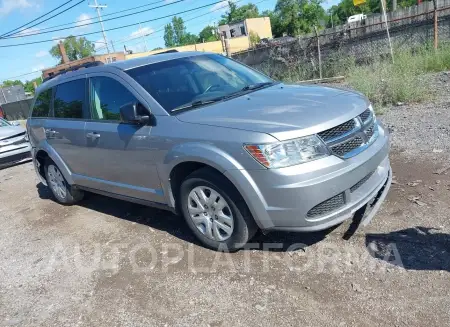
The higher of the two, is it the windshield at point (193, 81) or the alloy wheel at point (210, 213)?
the windshield at point (193, 81)

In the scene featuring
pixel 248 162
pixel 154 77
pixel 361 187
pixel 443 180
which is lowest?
pixel 443 180

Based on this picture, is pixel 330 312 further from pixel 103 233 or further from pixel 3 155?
pixel 3 155

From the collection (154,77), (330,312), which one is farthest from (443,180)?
(154,77)

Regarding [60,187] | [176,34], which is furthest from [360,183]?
[176,34]

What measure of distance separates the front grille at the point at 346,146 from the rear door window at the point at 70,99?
305 centimetres

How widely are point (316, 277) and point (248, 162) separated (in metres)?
1.05

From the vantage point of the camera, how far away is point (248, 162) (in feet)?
10.5

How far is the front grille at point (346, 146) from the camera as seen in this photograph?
127 inches

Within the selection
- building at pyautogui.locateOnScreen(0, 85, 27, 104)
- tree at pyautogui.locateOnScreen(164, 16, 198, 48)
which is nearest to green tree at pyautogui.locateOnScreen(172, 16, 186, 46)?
tree at pyautogui.locateOnScreen(164, 16, 198, 48)

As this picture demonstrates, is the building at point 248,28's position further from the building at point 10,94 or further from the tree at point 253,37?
the building at point 10,94

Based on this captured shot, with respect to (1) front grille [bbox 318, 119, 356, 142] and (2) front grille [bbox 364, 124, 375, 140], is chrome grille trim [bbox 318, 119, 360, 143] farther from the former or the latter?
(2) front grille [bbox 364, 124, 375, 140]

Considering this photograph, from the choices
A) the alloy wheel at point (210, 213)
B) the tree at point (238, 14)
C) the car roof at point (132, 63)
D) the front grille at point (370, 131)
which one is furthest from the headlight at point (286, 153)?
the tree at point (238, 14)

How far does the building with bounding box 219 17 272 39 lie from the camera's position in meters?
66.3

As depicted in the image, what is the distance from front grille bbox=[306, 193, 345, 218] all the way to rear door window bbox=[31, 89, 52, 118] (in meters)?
4.09
